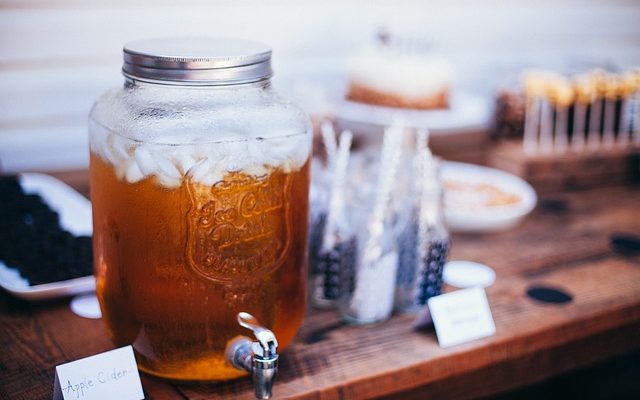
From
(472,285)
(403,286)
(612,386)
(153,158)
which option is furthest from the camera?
(612,386)

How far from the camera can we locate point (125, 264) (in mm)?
844

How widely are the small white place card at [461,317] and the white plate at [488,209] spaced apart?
35 centimetres

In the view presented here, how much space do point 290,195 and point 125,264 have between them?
0.22 meters

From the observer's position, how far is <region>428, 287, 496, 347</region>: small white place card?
1.04 metres

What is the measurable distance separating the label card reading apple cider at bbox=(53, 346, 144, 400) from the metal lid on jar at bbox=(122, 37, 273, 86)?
13.2 inches

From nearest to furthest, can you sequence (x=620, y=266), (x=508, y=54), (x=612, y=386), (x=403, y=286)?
(x=403, y=286) < (x=620, y=266) < (x=612, y=386) < (x=508, y=54)

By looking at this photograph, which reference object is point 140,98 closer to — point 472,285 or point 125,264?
point 125,264

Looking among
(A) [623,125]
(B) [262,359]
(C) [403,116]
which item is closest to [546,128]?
(A) [623,125]

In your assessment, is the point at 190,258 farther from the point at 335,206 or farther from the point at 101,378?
the point at 335,206

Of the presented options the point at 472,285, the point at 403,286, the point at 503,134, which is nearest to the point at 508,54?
the point at 503,134

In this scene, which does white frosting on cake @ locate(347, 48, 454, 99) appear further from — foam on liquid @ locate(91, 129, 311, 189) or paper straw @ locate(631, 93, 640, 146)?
foam on liquid @ locate(91, 129, 311, 189)

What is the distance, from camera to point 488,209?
1.52 meters

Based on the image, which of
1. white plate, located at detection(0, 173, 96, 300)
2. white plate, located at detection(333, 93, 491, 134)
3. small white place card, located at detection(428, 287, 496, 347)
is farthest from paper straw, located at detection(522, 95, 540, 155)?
white plate, located at detection(0, 173, 96, 300)

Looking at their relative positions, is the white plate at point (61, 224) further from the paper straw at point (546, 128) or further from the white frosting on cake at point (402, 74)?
the paper straw at point (546, 128)
